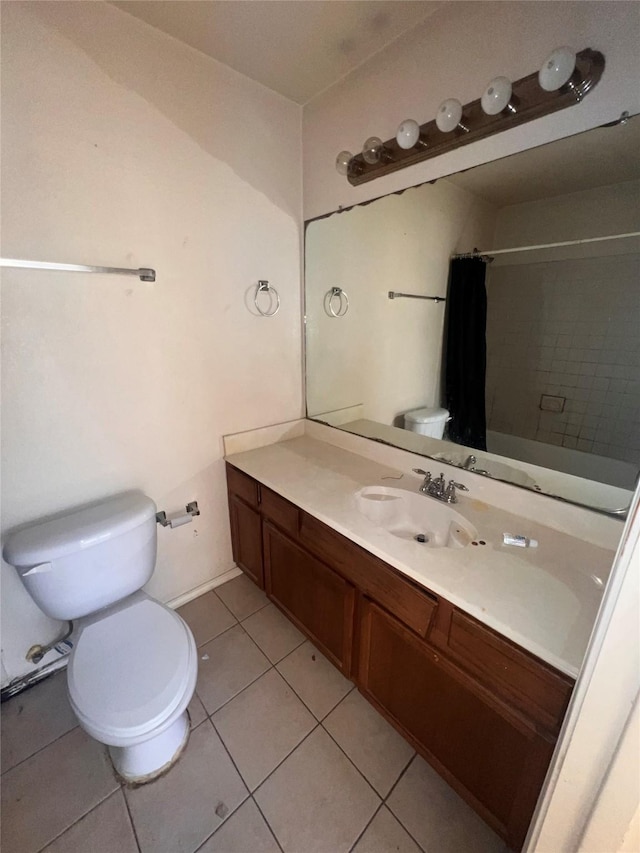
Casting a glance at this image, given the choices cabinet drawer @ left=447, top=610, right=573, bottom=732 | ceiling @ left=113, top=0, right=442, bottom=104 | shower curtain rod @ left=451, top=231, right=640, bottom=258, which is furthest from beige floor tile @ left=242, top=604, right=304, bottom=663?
ceiling @ left=113, top=0, right=442, bottom=104

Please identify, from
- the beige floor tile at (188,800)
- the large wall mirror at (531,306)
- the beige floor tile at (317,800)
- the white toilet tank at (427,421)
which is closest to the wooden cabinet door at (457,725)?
the beige floor tile at (317,800)

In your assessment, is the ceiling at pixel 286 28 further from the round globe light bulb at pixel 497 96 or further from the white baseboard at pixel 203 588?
the white baseboard at pixel 203 588

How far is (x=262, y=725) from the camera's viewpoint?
1.27 metres

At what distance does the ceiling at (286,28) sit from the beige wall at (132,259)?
0.24 feet

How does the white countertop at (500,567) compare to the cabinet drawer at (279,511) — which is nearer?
the white countertop at (500,567)

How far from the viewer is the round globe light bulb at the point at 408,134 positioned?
1161mm

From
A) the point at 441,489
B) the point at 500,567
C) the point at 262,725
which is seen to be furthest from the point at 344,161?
the point at 262,725

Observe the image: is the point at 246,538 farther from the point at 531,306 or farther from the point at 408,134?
the point at 408,134

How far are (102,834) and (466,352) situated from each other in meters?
1.98

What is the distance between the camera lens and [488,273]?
1.27 metres

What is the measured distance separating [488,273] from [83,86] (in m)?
1.51

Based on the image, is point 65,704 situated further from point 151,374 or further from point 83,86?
point 83,86

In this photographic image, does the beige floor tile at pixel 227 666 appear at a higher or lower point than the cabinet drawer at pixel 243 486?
lower

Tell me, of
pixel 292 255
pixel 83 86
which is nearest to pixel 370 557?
pixel 292 255
